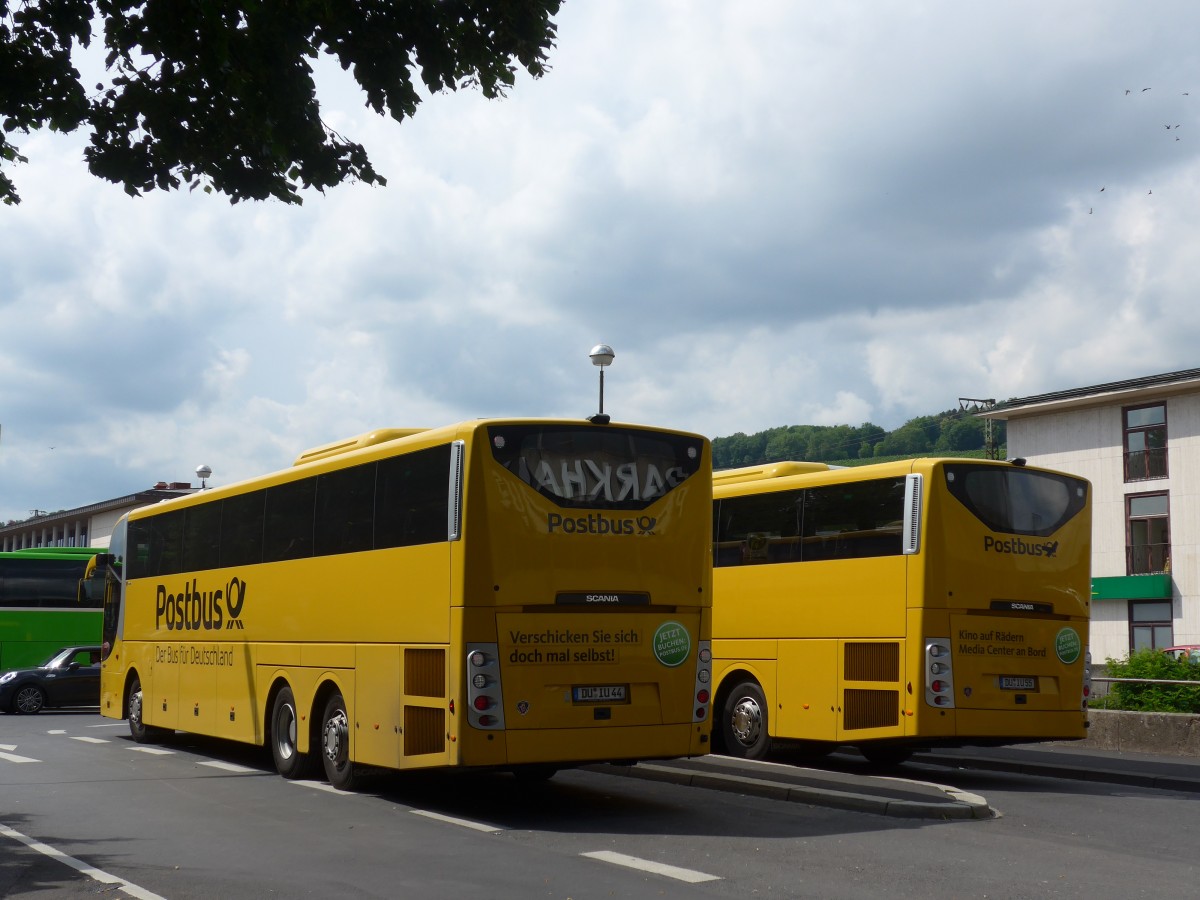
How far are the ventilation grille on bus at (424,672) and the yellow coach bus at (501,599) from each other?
22 mm

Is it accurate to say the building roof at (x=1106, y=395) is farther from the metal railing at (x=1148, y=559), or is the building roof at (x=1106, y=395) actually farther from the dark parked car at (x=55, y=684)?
the dark parked car at (x=55, y=684)

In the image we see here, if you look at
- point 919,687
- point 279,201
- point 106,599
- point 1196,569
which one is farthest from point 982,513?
point 1196,569

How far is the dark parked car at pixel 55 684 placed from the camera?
29.9m

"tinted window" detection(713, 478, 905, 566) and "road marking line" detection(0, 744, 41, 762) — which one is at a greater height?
"tinted window" detection(713, 478, 905, 566)

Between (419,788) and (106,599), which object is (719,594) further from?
(106,599)

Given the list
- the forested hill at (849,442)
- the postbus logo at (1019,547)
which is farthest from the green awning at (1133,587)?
the forested hill at (849,442)

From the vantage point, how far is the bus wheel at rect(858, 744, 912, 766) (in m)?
17.4

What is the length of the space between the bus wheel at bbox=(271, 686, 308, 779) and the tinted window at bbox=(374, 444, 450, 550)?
3.07 meters

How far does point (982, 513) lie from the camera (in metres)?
15.7

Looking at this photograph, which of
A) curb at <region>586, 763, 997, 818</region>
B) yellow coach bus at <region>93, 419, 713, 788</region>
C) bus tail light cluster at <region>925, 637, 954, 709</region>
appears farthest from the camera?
bus tail light cluster at <region>925, 637, 954, 709</region>

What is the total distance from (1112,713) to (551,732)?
39.0 feet

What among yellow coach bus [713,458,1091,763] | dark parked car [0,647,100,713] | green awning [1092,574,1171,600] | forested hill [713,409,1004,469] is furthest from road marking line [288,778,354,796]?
forested hill [713,409,1004,469]

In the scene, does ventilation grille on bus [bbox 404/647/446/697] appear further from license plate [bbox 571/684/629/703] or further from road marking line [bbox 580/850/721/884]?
road marking line [bbox 580/850/721/884]

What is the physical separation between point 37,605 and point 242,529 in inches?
815
